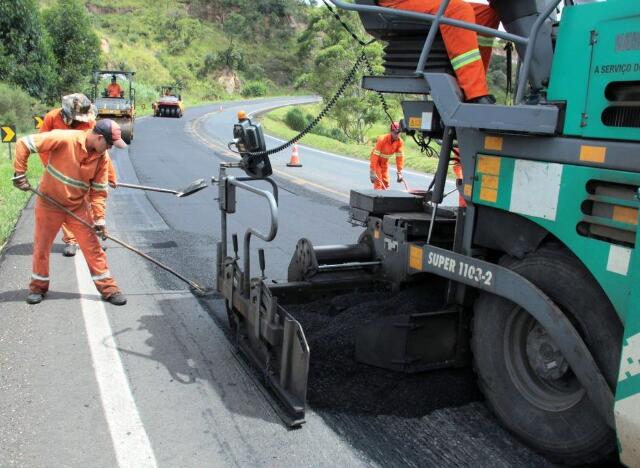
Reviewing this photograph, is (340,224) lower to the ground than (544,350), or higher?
lower

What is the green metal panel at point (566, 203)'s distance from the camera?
2582 mm

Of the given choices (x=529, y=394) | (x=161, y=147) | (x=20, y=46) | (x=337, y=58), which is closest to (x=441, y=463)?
(x=529, y=394)

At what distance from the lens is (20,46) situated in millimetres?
26562

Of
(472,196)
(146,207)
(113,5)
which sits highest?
(113,5)

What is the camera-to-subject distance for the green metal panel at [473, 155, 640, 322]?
2.58m

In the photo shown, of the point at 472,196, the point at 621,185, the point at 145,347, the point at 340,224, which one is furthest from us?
the point at 340,224

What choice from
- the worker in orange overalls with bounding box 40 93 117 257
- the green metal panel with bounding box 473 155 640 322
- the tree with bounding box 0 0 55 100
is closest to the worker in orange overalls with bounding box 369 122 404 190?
the worker in orange overalls with bounding box 40 93 117 257

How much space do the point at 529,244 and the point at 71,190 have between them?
13.6 ft

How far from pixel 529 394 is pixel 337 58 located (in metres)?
33.4

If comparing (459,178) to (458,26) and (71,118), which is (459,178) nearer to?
(458,26)

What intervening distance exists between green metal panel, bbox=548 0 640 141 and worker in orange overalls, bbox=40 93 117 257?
5.35 meters

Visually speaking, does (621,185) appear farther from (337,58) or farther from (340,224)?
(337,58)

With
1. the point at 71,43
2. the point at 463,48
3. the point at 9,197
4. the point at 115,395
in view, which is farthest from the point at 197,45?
the point at 463,48

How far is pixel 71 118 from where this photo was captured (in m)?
7.13
